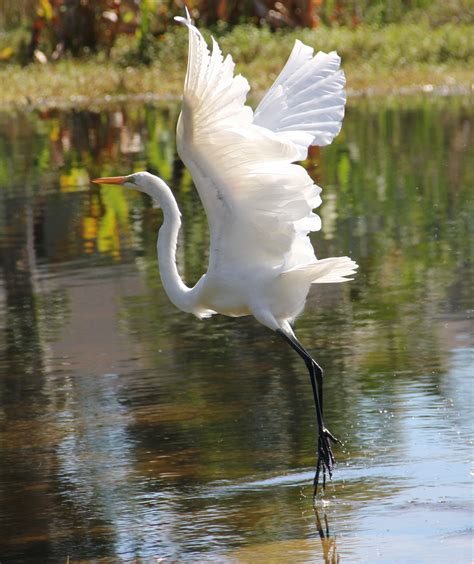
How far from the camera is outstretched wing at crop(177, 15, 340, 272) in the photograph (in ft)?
16.4

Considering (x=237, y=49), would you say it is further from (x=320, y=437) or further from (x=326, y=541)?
(x=326, y=541)

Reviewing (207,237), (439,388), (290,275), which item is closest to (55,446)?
(290,275)

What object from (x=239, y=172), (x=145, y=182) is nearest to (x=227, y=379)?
(x=145, y=182)

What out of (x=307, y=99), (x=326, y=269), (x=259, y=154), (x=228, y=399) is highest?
(x=307, y=99)

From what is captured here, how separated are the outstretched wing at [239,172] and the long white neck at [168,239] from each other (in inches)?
8.0

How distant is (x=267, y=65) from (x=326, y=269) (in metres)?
18.7

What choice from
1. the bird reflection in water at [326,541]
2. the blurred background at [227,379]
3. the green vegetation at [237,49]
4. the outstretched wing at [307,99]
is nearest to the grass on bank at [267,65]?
the green vegetation at [237,49]

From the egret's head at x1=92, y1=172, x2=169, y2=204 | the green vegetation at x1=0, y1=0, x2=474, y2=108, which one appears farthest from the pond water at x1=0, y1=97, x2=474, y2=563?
the green vegetation at x1=0, y1=0, x2=474, y2=108

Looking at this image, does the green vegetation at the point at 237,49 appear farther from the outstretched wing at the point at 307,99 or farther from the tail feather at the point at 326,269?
the tail feather at the point at 326,269

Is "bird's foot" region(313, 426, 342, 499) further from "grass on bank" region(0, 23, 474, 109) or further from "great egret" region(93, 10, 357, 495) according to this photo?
"grass on bank" region(0, 23, 474, 109)

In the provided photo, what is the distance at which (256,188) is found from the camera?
5.45 m

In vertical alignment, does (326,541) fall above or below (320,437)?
below

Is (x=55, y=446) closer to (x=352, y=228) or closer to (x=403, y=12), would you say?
(x=352, y=228)

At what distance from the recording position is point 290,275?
583 cm
